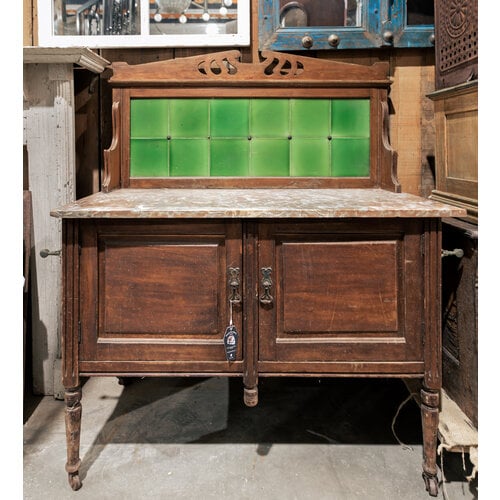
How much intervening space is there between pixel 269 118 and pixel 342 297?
3.31 feet

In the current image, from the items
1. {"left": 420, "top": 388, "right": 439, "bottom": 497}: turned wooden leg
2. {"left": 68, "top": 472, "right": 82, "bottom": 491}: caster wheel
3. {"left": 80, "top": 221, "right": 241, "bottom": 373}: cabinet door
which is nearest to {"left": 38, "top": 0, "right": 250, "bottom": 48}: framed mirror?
{"left": 80, "top": 221, "right": 241, "bottom": 373}: cabinet door

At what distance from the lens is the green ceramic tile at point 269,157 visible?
225 centimetres

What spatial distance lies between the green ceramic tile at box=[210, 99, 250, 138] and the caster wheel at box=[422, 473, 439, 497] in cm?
150

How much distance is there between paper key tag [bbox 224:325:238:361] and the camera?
1.55 m

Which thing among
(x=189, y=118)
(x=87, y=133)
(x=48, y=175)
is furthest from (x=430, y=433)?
(x=87, y=133)

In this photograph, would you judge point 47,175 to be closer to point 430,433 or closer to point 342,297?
point 342,297

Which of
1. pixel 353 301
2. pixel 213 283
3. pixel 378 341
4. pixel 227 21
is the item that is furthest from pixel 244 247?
pixel 227 21

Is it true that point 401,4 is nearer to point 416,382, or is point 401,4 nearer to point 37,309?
point 416,382

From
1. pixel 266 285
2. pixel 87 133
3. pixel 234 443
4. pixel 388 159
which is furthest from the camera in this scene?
pixel 87 133

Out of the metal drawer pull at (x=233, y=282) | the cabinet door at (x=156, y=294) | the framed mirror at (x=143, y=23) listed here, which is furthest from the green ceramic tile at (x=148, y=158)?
the metal drawer pull at (x=233, y=282)

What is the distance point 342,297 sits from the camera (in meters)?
1.57

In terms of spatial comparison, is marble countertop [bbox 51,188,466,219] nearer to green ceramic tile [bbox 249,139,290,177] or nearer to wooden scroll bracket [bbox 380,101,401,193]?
wooden scroll bracket [bbox 380,101,401,193]

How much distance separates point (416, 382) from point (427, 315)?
562mm
